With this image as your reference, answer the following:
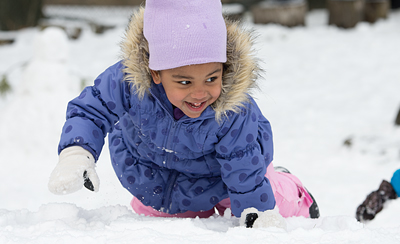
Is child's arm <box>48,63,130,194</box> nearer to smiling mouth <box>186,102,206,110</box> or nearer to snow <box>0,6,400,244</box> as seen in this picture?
snow <box>0,6,400,244</box>

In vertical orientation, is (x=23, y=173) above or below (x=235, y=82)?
below

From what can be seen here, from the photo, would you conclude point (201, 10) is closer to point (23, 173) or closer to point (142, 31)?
point (142, 31)

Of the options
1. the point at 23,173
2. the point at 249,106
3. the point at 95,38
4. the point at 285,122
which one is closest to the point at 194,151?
the point at 249,106

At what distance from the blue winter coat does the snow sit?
15cm

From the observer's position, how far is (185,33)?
1.61 meters

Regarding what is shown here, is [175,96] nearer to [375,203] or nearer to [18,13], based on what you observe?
[375,203]

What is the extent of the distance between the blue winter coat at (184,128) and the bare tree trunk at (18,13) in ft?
20.2

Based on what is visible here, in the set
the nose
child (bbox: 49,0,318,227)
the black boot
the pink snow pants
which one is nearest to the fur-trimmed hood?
child (bbox: 49,0,318,227)

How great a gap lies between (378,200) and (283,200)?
58cm

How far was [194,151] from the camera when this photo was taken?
1.90 metres

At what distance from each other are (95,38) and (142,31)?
5.80m

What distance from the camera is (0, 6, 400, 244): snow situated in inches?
59.2

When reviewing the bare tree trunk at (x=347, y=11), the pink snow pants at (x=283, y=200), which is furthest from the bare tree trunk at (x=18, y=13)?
the pink snow pants at (x=283, y=200)

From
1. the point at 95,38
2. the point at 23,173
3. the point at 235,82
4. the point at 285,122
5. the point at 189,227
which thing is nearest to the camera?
the point at 189,227
